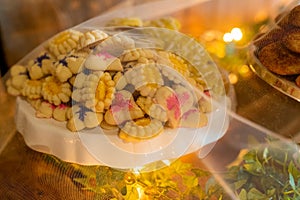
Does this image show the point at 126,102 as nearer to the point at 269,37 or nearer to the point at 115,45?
the point at 115,45

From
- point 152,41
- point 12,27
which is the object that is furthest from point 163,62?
point 12,27

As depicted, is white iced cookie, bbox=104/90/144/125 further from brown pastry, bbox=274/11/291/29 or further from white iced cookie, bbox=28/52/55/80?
brown pastry, bbox=274/11/291/29

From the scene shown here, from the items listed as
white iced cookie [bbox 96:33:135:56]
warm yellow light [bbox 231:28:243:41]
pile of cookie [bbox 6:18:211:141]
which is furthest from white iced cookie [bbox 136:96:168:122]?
warm yellow light [bbox 231:28:243:41]

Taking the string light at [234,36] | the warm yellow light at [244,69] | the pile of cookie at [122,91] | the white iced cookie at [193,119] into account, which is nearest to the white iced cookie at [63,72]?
the pile of cookie at [122,91]

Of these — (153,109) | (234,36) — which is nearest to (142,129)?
(153,109)

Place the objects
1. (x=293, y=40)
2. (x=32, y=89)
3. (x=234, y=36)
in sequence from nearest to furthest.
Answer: (x=293, y=40), (x=32, y=89), (x=234, y=36)

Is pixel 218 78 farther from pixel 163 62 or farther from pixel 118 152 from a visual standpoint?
pixel 118 152
